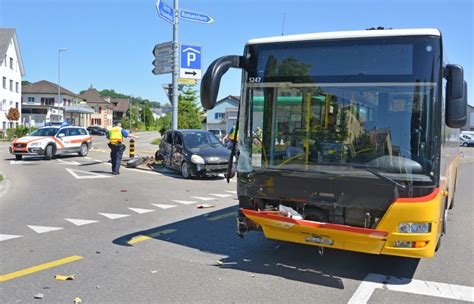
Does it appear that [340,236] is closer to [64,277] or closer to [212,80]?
[212,80]

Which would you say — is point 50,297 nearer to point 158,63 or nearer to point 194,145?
point 194,145

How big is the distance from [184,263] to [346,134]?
99.7 inches

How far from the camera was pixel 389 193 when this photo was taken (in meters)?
4.69

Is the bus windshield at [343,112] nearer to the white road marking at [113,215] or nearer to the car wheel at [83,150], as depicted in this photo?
the white road marking at [113,215]

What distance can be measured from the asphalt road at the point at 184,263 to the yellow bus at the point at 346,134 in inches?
18.7

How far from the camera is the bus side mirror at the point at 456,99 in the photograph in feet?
15.3

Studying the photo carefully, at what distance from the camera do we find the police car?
20.6 meters

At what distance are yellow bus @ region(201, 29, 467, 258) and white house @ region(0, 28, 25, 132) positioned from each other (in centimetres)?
5599

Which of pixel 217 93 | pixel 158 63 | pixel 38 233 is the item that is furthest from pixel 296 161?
pixel 158 63

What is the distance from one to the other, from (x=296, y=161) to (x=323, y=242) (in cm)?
101

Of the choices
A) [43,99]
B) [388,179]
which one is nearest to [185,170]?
[388,179]

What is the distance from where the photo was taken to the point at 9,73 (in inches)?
2361

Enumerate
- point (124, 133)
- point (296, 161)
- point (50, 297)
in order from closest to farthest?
point (50, 297) → point (296, 161) → point (124, 133)

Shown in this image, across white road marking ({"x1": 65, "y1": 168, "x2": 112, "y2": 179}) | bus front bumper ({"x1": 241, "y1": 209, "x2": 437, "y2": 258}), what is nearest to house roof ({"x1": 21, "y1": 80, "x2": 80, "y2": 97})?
white road marking ({"x1": 65, "y1": 168, "x2": 112, "y2": 179})
